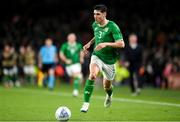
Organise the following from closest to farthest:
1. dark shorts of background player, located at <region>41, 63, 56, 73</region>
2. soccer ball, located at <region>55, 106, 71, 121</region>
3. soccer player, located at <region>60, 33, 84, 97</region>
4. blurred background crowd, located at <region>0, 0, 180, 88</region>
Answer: soccer ball, located at <region>55, 106, 71, 121</region>
soccer player, located at <region>60, 33, 84, 97</region>
dark shorts of background player, located at <region>41, 63, 56, 73</region>
blurred background crowd, located at <region>0, 0, 180, 88</region>

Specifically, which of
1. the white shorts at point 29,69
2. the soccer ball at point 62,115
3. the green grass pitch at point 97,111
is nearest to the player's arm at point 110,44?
the green grass pitch at point 97,111

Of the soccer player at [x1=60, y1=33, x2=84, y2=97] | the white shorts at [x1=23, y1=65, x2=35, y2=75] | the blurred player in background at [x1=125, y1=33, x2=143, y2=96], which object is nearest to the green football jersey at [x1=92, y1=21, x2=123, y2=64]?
the soccer player at [x1=60, y1=33, x2=84, y2=97]

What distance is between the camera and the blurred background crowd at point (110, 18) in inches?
1319

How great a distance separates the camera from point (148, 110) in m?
16.9

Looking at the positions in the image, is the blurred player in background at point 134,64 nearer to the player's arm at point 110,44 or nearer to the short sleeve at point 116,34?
the short sleeve at point 116,34

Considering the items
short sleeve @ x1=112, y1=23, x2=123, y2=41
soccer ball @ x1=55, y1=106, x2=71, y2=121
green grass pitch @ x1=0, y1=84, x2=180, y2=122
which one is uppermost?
short sleeve @ x1=112, y1=23, x2=123, y2=41

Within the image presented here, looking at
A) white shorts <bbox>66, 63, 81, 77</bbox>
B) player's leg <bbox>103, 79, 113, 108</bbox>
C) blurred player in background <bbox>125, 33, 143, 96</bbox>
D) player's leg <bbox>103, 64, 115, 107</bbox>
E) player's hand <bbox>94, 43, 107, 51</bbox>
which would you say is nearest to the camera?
player's hand <bbox>94, 43, 107, 51</bbox>

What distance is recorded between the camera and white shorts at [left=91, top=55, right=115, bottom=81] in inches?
627

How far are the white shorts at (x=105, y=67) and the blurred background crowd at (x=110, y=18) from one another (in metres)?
14.9

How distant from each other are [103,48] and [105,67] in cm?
52

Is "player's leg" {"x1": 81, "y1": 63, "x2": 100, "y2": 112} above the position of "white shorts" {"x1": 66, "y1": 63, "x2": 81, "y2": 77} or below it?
above

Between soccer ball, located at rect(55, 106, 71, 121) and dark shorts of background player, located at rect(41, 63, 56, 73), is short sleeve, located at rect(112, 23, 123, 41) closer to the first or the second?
soccer ball, located at rect(55, 106, 71, 121)

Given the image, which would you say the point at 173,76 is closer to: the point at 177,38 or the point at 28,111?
the point at 177,38

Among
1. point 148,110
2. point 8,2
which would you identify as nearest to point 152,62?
point 8,2
